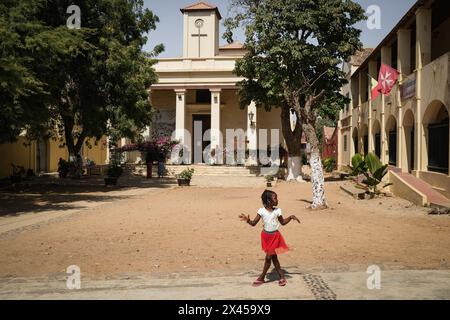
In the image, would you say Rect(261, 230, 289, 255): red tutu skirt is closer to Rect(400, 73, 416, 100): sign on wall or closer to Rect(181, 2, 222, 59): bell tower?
Rect(400, 73, 416, 100): sign on wall

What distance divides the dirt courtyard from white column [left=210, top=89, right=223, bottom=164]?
49.0 feet

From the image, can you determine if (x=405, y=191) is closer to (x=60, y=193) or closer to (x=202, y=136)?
(x=60, y=193)

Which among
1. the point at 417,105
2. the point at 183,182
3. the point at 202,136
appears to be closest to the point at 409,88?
the point at 417,105

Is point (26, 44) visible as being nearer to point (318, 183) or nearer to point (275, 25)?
point (318, 183)

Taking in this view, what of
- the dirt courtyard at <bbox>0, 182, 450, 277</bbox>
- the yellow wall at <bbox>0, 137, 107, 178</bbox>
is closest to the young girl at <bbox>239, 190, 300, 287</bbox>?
the dirt courtyard at <bbox>0, 182, 450, 277</bbox>

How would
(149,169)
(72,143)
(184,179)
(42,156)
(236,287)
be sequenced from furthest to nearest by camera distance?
(42,156)
(149,169)
(72,143)
(184,179)
(236,287)

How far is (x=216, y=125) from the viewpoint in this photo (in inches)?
1140

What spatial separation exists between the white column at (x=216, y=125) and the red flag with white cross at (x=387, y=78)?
42.6 feet

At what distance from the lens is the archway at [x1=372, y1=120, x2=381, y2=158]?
22.9m

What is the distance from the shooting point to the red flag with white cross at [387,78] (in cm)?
1762

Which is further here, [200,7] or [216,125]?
[200,7]

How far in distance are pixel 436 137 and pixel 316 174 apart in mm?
4635

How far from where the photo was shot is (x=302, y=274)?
5898 mm

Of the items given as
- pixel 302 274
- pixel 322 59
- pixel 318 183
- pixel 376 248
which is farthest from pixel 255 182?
pixel 302 274
